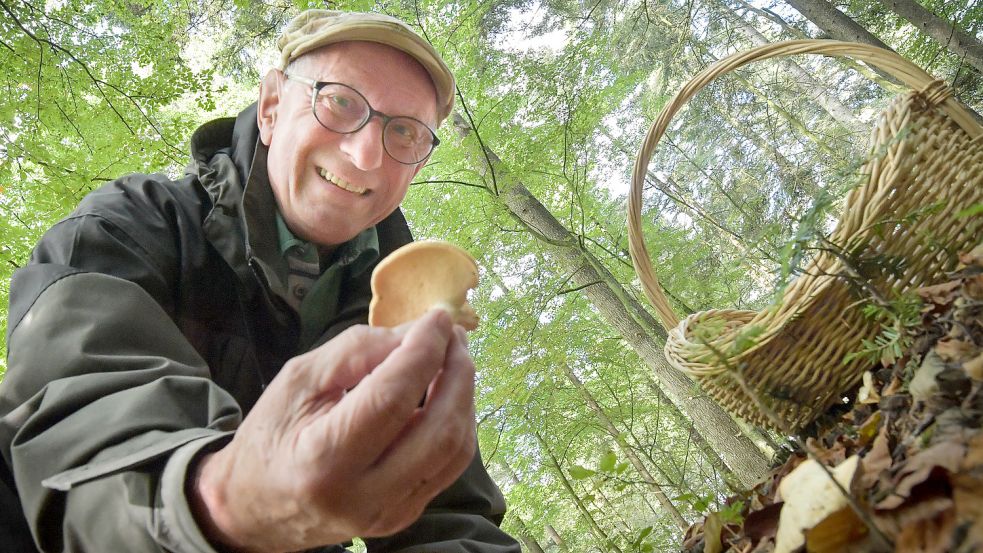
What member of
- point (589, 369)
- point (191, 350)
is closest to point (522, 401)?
point (589, 369)

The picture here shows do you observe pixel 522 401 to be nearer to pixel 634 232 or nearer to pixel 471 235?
pixel 471 235

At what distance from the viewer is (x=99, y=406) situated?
947mm

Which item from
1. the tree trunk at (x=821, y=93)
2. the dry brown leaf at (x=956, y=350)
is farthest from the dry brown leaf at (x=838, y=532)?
the tree trunk at (x=821, y=93)

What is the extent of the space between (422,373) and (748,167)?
13.2m

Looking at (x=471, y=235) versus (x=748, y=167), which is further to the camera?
(x=748, y=167)

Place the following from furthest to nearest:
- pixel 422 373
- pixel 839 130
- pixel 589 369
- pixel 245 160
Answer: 1. pixel 839 130
2. pixel 589 369
3. pixel 245 160
4. pixel 422 373

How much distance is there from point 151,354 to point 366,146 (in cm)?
91

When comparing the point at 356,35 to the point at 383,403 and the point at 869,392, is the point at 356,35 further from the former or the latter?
the point at 869,392

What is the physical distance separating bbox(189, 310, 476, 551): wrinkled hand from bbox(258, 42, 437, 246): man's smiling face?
3.61 feet

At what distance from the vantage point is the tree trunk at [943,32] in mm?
4621

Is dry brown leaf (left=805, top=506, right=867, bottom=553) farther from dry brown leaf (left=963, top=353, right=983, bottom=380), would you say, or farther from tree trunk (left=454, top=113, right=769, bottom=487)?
tree trunk (left=454, top=113, right=769, bottom=487)

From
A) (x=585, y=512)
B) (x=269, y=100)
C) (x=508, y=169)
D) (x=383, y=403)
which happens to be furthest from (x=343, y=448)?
(x=508, y=169)

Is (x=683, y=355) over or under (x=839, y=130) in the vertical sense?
under

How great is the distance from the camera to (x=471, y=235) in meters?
4.50
